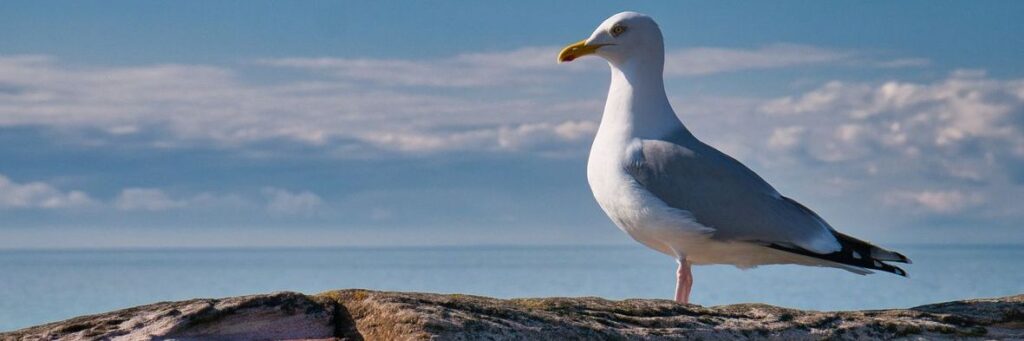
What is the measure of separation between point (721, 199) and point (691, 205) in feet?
0.95

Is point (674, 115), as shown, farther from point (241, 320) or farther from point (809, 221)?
point (241, 320)

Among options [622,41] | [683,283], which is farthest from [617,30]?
[683,283]

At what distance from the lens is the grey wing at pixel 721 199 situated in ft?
26.0

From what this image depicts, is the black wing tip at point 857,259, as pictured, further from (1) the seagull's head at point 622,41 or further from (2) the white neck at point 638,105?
(1) the seagull's head at point 622,41

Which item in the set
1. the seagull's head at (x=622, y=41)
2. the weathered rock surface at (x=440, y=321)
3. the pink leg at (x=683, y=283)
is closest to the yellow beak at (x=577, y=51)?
the seagull's head at (x=622, y=41)

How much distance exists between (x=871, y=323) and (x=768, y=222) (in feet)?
9.67

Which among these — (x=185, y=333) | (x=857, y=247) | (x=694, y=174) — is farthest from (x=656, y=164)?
(x=185, y=333)

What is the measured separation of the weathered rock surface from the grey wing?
9.25 ft

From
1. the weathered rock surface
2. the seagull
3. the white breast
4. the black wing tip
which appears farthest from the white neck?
the weathered rock surface

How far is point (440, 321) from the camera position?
403 cm

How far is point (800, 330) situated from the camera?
4.88m

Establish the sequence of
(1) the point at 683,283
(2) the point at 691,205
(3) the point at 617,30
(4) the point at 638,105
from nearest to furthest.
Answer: (1) the point at 683,283 → (2) the point at 691,205 → (4) the point at 638,105 → (3) the point at 617,30

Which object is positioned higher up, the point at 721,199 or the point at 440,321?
the point at 721,199

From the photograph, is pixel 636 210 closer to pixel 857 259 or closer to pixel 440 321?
pixel 857 259
